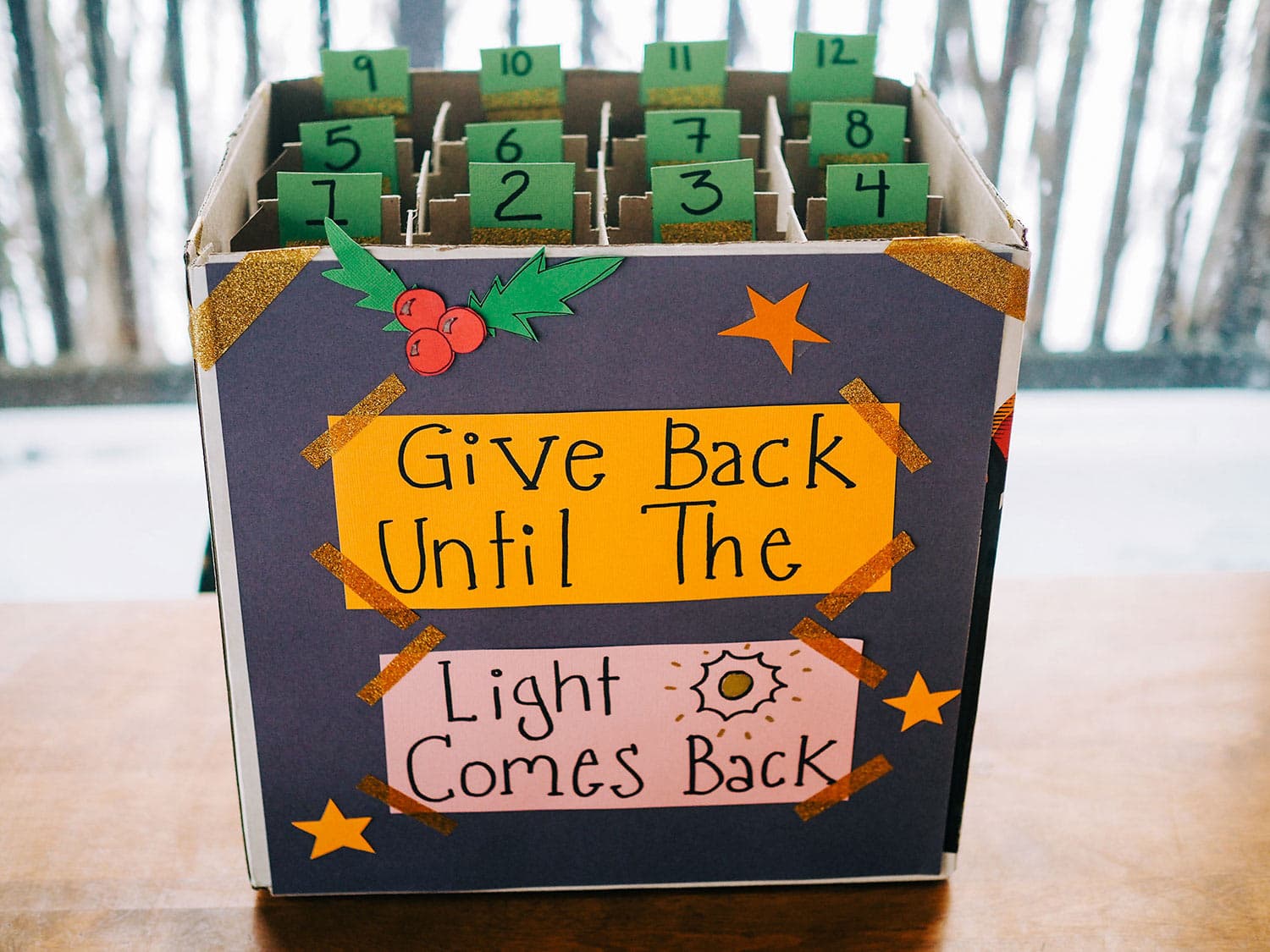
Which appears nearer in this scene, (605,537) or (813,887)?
(605,537)

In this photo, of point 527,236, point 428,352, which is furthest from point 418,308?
point 527,236

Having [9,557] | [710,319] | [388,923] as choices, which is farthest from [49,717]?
[9,557]

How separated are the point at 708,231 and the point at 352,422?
0.24 metres

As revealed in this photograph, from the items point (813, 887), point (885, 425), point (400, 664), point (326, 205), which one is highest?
point (326, 205)

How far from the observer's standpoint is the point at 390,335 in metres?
0.58

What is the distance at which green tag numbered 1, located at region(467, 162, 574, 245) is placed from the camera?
0.66 m

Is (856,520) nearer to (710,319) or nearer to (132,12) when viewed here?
(710,319)

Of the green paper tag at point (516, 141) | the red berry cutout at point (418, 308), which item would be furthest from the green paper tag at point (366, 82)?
the red berry cutout at point (418, 308)

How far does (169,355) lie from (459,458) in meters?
2.43

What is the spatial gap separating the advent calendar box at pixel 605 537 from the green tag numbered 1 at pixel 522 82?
125 millimetres

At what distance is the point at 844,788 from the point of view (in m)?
0.73

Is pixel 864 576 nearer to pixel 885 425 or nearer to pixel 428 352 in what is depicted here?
pixel 885 425

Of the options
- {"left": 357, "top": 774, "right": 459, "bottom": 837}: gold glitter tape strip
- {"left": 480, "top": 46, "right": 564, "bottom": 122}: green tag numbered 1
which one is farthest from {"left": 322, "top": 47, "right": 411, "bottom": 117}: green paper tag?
{"left": 357, "top": 774, "right": 459, "bottom": 837}: gold glitter tape strip

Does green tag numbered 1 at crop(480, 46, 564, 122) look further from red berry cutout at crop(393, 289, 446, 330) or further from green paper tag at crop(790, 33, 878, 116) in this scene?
red berry cutout at crop(393, 289, 446, 330)
